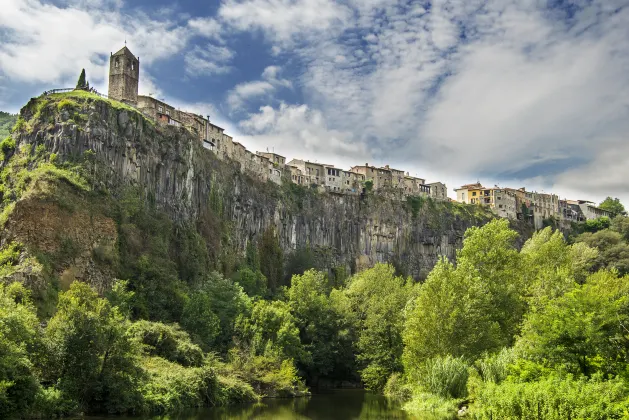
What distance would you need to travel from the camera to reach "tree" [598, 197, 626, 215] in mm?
176000

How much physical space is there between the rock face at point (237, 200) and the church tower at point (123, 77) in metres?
12.0

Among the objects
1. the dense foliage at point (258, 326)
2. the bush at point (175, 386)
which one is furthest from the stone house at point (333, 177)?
the bush at point (175, 386)

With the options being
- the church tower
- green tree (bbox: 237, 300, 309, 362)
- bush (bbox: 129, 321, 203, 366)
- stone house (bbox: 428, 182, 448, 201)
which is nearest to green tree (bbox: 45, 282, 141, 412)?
bush (bbox: 129, 321, 203, 366)

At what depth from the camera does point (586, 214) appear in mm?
168500

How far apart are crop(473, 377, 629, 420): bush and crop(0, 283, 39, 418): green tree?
2423 centimetres

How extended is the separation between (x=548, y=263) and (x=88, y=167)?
48527 mm

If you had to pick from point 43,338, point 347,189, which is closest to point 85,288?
point 43,338

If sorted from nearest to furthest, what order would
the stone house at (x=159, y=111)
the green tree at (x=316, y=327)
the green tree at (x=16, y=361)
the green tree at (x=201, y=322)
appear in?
1. the green tree at (x=16, y=361)
2. the green tree at (x=201, y=322)
3. the green tree at (x=316, y=327)
4. the stone house at (x=159, y=111)

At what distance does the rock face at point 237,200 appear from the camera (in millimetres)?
70312

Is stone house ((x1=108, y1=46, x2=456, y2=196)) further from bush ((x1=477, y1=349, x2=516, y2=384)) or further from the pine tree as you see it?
bush ((x1=477, y1=349, x2=516, y2=384))

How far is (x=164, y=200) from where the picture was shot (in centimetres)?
7844

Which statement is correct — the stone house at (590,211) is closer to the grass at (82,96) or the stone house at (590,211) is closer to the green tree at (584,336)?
the grass at (82,96)

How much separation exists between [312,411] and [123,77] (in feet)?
204

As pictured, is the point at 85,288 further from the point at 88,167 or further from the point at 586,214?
the point at 586,214
